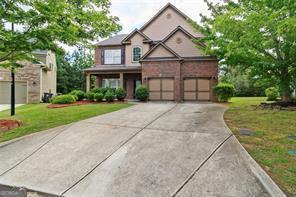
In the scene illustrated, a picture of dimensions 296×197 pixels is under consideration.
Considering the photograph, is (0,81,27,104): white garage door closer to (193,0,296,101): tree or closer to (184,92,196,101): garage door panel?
(184,92,196,101): garage door panel

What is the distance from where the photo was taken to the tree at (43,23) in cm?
1001

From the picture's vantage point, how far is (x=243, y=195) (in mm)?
5180

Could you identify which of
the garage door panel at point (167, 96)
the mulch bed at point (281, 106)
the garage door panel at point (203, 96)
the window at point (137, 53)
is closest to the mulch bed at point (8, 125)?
the garage door panel at point (167, 96)

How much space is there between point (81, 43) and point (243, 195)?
1025 cm

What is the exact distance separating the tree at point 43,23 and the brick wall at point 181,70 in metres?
11.2

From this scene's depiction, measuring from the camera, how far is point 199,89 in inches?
911

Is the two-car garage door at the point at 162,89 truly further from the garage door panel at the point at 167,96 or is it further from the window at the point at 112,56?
the window at the point at 112,56

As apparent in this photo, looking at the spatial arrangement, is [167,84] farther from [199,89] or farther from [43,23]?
[43,23]

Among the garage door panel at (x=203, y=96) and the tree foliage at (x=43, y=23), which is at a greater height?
the tree foliage at (x=43, y=23)

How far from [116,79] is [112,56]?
2.30 m

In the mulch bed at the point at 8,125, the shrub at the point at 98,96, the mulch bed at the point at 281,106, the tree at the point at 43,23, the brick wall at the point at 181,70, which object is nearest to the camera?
the tree at the point at 43,23

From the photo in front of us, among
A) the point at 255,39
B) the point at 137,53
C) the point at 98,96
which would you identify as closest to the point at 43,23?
the point at 255,39

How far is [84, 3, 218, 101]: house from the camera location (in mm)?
23047

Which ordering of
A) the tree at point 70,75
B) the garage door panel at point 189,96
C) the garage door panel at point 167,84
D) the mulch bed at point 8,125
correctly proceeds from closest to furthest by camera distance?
the mulch bed at point 8,125 < the garage door panel at point 189,96 < the garage door panel at point 167,84 < the tree at point 70,75
